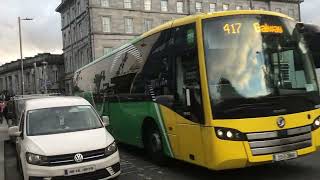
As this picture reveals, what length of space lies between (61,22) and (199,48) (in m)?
92.8

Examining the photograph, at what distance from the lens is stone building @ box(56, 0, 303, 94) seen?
79.2m

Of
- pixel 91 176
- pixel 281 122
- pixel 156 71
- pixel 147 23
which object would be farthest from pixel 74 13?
pixel 281 122

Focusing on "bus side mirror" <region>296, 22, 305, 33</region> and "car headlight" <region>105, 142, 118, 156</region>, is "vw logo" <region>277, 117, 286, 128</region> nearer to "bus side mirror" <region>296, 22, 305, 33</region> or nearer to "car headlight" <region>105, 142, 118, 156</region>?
"bus side mirror" <region>296, 22, 305, 33</region>

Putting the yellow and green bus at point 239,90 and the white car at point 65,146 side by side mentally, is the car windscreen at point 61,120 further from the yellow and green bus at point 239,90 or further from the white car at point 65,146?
the yellow and green bus at point 239,90

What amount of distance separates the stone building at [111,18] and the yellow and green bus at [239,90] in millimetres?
64351

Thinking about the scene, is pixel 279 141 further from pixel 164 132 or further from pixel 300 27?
pixel 164 132

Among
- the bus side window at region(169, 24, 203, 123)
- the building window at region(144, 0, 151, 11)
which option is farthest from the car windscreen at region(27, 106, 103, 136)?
the building window at region(144, 0, 151, 11)

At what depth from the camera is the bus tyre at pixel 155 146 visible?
11.3m

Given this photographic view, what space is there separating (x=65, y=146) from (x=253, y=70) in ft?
11.5

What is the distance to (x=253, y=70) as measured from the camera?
28.9 ft

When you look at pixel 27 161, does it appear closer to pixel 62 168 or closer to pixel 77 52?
pixel 62 168

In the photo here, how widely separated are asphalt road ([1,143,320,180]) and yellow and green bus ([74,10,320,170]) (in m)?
0.52

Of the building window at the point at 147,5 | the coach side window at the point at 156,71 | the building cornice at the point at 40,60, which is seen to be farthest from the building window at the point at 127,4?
the coach side window at the point at 156,71

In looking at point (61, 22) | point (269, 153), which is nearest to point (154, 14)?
point (61, 22)
